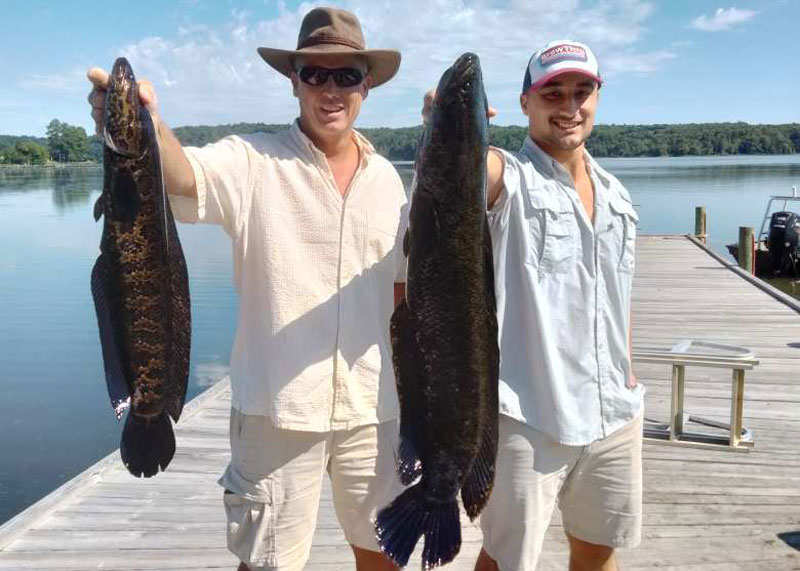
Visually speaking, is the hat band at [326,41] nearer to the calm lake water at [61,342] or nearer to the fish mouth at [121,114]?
the calm lake water at [61,342]

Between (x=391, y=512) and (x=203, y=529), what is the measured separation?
2919mm

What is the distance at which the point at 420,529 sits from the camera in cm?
234

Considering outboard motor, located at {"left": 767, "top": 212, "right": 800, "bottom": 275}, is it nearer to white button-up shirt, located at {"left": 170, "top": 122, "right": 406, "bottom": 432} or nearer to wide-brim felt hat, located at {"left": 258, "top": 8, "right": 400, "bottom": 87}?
wide-brim felt hat, located at {"left": 258, "top": 8, "right": 400, "bottom": 87}

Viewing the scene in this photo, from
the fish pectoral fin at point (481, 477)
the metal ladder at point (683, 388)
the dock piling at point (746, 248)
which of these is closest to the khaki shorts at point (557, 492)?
the fish pectoral fin at point (481, 477)

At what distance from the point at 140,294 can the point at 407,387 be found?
894 millimetres

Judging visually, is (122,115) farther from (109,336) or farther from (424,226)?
(424,226)

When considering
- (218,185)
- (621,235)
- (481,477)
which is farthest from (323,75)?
(481,477)

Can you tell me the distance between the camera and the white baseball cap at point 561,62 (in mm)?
2654

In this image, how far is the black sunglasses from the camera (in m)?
2.77

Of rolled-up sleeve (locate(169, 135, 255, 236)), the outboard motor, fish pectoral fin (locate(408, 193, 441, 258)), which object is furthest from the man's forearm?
the outboard motor

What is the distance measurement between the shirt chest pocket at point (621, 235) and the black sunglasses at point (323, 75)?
1.19m

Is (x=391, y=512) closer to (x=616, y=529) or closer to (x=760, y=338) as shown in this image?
(x=616, y=529)

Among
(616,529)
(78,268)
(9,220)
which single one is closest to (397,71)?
(616,529)

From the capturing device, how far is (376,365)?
2.89 metres
